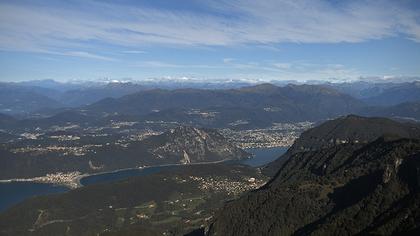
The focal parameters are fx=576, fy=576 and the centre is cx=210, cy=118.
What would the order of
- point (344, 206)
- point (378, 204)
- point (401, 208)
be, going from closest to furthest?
point (401, 208)
point (378, 204)
point (344, 206)

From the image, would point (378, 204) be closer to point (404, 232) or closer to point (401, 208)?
point (401, 208)

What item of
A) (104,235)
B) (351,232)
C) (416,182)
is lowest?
(104,235)

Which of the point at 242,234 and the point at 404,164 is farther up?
the point at 404,164

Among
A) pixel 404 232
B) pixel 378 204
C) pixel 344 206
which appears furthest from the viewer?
pixel 344 206

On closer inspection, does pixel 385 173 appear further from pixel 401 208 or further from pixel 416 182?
pixel 401 208

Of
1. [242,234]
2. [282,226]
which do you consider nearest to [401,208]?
[282,226]

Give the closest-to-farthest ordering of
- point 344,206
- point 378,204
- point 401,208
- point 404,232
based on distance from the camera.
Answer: point 404,232
point 401,208
point 378,204
point 344,206

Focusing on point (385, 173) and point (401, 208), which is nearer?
point (401, 208)

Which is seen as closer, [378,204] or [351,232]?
[351,232]

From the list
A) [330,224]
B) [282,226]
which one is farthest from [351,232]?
[282,226]
